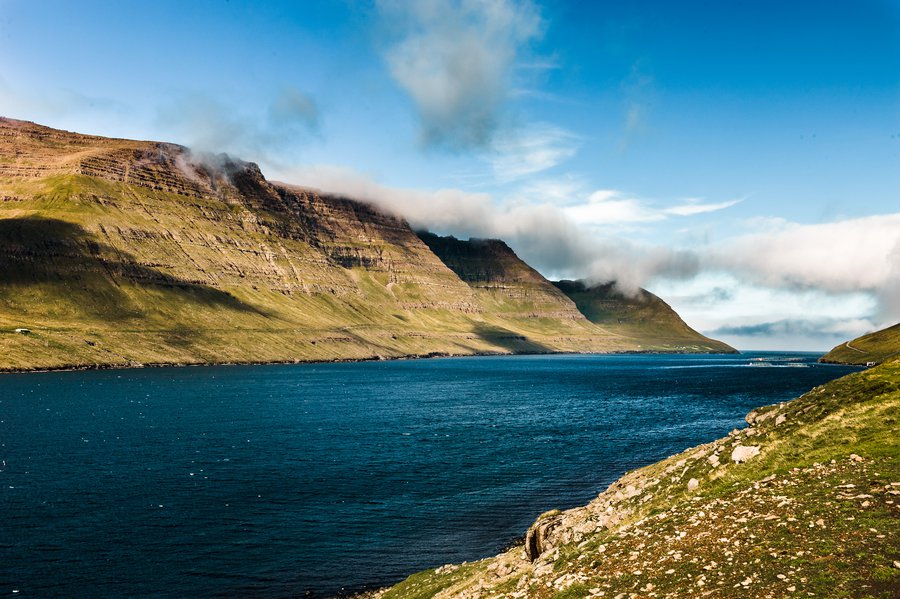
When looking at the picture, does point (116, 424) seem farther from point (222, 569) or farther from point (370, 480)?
point (222, 569)

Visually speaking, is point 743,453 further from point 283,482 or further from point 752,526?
point 283,482

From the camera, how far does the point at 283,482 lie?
6338cm

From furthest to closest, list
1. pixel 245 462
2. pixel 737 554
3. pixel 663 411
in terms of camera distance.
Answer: pixel 663 411 → pixel 245 462 → pixel 737 554

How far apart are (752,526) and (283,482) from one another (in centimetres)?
5320

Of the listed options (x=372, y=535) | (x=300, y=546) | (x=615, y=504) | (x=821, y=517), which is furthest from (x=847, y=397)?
(x=300, y=546)

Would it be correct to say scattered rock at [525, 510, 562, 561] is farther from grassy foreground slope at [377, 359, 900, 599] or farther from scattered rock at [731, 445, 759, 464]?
scattered rock at [731, 445, 759, 464]

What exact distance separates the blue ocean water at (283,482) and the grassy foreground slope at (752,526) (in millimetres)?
12908

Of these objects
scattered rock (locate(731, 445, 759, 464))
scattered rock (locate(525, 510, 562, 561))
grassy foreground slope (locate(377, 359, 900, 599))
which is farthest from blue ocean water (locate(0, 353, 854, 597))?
scattered rock (locate(731, 445, 759, 464))

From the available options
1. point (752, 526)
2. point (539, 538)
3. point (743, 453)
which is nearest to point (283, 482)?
point (539, 538)

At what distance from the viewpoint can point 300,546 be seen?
147 feet

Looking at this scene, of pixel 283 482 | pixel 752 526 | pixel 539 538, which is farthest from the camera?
pixel 283 482

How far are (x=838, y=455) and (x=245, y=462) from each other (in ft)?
215

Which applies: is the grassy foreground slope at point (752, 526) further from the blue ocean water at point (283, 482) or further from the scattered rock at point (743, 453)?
the blue ocean water at point (283, 482)

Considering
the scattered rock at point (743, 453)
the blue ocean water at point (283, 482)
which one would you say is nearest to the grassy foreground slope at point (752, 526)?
the scattered rock at point (743, 453)
